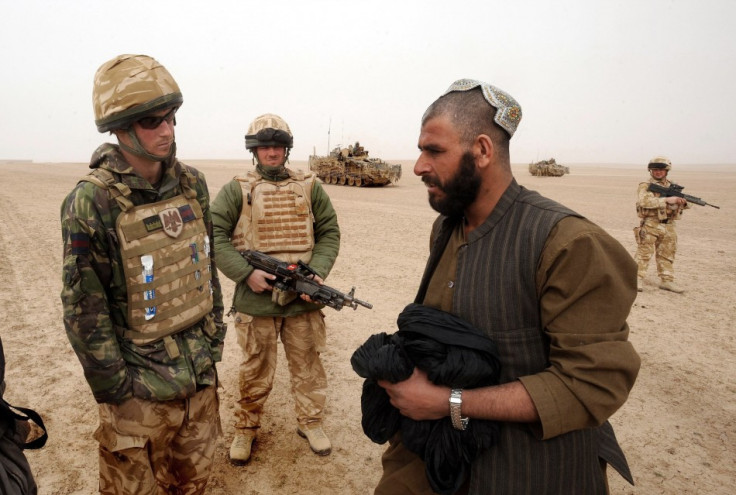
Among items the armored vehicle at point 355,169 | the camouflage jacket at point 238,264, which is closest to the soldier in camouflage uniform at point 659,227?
the camouflage jacket at point 238,264

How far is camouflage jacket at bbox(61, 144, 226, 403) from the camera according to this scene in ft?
5.96

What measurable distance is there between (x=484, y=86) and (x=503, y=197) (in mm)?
416

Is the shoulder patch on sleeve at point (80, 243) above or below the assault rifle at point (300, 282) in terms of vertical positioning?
above

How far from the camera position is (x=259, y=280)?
3115 mm

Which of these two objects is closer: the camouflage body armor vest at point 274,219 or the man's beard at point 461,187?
the man's beard at point 461,187

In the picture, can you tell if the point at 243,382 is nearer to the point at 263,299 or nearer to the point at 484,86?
the point at 263,299

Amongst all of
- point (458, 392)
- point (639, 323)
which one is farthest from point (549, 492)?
point (639, 323)

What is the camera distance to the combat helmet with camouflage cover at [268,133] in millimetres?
3152

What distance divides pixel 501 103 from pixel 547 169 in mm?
42814

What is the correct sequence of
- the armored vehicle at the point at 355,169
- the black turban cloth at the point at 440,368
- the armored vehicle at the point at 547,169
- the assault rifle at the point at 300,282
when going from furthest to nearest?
the armored vehicle at the point at 547,169, the armored vehicle at the point at 355,169, the assault rifle at the point at 300,282, the black turban cloth at the point at 440,368

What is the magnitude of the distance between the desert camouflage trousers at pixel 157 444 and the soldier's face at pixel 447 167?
65.3 inches

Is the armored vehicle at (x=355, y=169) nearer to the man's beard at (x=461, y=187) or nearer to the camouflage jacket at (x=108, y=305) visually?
the camouflage jacket at (x=108, y=305)

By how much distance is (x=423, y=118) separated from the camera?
5.64 feet

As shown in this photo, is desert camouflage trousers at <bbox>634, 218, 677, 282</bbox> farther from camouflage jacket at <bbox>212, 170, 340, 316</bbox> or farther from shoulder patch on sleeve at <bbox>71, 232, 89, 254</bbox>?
shoulder patch on sleeve at <bbox>71, 232, 89, 254</bbox>
